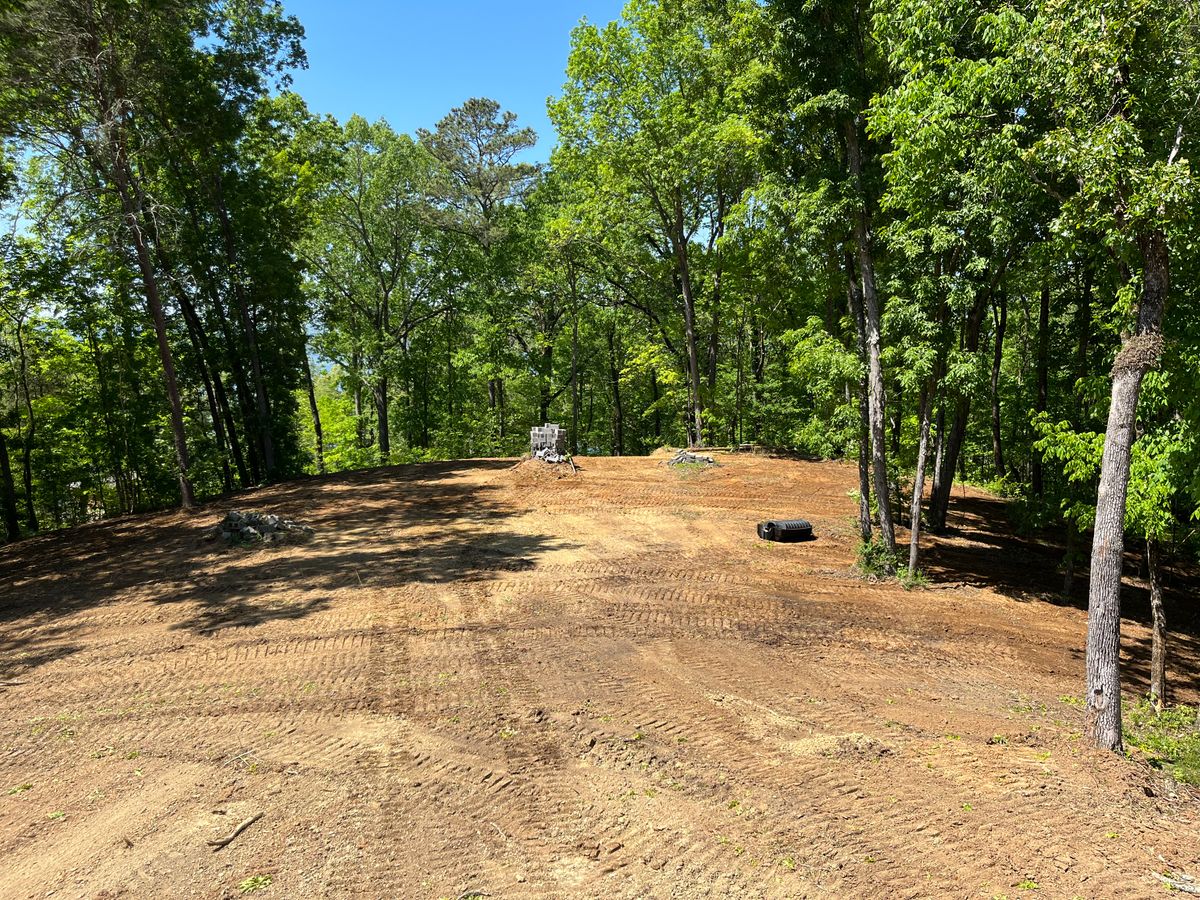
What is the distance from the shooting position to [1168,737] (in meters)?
7.31

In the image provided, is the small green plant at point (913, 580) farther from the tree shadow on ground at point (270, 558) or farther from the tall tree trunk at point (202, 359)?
the tall tree trunk at point (202, 359)

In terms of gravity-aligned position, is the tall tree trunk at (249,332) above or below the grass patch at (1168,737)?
above

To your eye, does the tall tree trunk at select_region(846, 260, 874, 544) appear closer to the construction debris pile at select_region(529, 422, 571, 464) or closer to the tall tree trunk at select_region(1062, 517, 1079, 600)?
the tall tree trunk at select_region(1062, 517, 1079, 600)

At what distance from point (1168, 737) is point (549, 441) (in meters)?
17.9

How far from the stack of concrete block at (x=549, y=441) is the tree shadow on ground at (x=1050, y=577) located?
12.3 m

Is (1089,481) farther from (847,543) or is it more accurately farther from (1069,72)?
(1069,72)

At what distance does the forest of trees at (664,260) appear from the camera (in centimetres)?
701

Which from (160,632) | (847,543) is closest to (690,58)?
(847,543)

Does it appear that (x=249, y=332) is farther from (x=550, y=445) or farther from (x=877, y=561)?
(x=877, y=561)

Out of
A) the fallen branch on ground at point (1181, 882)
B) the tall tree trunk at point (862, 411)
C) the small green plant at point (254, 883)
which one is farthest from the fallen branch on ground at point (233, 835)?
the tall tree trunk at point (862, 411)

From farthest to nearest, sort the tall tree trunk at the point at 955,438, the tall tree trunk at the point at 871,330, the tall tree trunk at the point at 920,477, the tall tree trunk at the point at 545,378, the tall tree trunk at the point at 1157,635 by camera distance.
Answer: the tall tree trunk at the point at 545,378, the tall tree trunk at the point at 955,438, the tall tree trunk at the point at 920,477, the tall tree trunk at the point at 871,330, the tall tree trunk at the point at 1157,635

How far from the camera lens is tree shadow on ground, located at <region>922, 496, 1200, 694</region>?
10812mm

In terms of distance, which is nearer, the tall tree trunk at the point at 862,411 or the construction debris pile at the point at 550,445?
the tall tree trunk at the point at 862,411

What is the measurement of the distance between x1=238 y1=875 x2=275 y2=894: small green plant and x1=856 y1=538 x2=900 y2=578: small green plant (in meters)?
11.9
